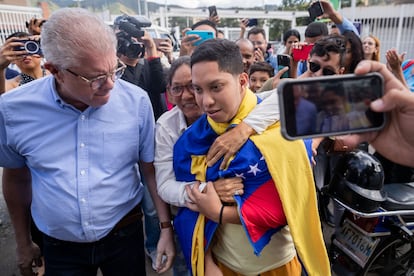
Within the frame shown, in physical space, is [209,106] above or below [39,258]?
above

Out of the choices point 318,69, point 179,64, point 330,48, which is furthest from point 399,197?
point 179,64

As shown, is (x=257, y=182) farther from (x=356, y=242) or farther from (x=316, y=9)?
(x=316, y=9)

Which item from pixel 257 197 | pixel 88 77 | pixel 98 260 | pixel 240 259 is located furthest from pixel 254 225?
pixel 88 77

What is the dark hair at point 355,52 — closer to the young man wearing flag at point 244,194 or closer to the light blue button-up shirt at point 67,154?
the young man wearing flag at point 244,194

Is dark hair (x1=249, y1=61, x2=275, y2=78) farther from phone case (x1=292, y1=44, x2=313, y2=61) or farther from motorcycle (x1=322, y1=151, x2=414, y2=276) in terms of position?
motorcycle (x1=322, y1=151, x2=414, y2=276)

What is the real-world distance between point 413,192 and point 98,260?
81.4 inches

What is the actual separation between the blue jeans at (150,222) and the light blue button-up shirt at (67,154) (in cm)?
135

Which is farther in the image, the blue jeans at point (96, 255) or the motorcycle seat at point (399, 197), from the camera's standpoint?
the motorcycle seat at point (399, 197)

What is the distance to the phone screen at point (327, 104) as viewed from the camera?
2.60 feet

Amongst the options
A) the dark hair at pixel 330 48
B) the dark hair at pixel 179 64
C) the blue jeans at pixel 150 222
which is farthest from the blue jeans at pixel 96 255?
the dark hair at pixel 330 48

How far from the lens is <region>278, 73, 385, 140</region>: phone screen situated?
79 centimetres

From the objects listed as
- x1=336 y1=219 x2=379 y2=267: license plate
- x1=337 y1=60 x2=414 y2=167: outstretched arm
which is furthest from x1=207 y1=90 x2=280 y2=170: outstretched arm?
x1=336 y1=219 x2=379 y2=267: license plate

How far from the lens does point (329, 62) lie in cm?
224

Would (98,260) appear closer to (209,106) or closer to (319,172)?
(209,106)
